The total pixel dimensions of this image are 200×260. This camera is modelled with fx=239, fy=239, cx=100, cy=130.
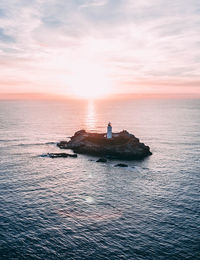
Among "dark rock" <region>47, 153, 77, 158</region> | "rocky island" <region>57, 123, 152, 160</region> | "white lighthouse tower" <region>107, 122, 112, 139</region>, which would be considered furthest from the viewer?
"white lighthouse tower" <region>107, 122, 112, 139</region>

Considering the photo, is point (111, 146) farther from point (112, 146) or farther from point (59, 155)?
point (59, 155)

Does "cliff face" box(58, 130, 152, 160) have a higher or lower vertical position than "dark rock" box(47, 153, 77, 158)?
higher

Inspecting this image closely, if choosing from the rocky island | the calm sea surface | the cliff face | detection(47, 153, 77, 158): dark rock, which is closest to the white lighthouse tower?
the rocky island

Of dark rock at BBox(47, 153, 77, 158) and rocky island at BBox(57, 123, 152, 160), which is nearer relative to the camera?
dark rock at BBox(47, 153, 77, 158)

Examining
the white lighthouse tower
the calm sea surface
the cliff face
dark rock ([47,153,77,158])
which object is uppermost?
the white lighthouse tower

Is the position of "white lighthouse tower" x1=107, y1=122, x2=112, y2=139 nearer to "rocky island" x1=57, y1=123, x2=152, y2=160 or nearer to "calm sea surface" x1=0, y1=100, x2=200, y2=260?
"rocky island" x1=57, y1=123, x2=152, y2=160

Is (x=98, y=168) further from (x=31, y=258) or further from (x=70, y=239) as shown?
(x=31, y=258)

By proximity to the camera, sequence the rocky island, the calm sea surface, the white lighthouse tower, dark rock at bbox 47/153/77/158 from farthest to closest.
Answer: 1. the white lighthouse tower
2. the rocky island
3. dark rock at bbox 47/153/77/158
4. the calm sea surface

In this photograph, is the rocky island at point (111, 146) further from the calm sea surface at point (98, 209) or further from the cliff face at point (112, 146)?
the calm sea surface at point (98, 209)

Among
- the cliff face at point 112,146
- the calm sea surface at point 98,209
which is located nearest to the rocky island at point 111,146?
the cliff face at point 112,146
